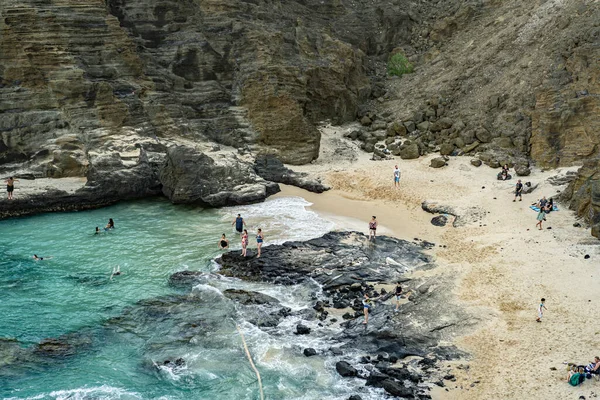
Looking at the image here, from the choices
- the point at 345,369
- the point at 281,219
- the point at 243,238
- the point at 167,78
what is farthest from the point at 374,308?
the point at 167,78

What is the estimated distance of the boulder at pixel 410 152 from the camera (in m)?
34.2

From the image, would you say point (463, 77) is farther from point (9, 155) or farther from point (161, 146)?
point (9, 155)

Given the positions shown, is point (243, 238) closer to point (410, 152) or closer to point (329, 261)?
point (329, 261)

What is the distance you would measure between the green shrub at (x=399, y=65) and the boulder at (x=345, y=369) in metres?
31.6

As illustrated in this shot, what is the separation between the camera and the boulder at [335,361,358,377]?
1559 cm

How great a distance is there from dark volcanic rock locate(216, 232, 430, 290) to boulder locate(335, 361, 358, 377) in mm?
5060

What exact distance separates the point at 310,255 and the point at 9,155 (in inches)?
731

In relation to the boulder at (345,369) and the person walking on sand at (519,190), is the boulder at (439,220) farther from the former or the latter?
the boulder at (345,369)

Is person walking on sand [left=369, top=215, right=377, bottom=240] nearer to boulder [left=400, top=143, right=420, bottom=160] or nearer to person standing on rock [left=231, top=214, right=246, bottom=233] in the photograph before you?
person standing on rock [left=231, top=214, right=246, bottom=233]

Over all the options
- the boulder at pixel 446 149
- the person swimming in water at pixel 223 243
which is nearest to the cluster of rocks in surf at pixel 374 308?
the person swimming in water at pixel 223 243

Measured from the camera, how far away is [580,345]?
15555 millimetres

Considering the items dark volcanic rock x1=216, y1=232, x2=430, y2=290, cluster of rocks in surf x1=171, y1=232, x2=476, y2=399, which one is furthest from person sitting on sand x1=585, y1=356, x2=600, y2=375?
dark volcanic rock x1=216, y1=232, x2=430, y2=290

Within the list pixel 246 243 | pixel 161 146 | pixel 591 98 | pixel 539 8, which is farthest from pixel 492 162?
pixel 161 146

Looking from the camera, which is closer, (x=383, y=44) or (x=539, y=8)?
(x=539, y=8)
